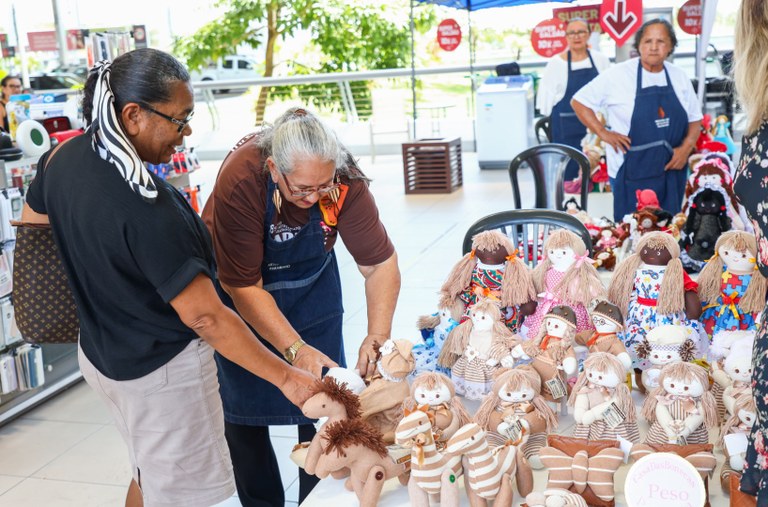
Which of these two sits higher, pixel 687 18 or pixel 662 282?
pixel 687 18

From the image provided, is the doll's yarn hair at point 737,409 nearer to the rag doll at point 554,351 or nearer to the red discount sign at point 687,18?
the rag doll at point 554,351

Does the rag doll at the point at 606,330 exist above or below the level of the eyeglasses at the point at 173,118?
below

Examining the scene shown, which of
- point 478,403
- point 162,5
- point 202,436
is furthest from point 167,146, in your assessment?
point 162,5

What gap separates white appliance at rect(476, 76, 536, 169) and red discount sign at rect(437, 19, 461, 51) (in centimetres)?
195

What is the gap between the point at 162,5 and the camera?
14250 millimetres

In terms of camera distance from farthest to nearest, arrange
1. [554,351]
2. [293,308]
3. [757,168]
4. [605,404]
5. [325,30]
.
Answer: [325,30] → [293,308] → [554,351] → [605,404] → [757,168]

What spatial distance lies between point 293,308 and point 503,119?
290 inches

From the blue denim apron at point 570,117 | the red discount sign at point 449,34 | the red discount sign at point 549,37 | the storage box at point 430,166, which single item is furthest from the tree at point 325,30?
the blue denim apron at point 570,117

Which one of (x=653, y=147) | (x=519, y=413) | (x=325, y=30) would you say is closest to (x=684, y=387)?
(x=519, y=413)

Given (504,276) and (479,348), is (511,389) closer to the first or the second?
(479,348)

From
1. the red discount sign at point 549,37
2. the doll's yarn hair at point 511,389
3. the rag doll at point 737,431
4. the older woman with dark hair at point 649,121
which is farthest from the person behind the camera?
the red discount sign at point 549,37

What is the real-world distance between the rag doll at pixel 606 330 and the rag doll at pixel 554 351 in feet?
0.17

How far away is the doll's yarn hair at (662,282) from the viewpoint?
2.00m

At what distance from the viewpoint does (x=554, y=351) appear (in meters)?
1.90
